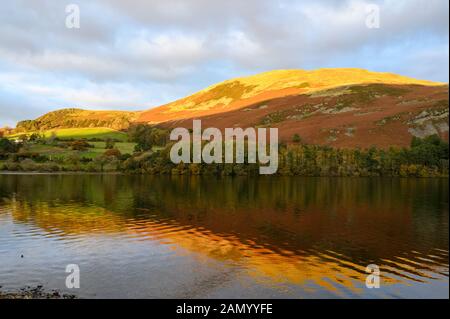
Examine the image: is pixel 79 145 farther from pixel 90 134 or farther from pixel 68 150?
pixel 90 134

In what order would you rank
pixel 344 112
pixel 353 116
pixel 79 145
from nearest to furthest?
pixel 79 145, pixel 353 116, pixel 344 112

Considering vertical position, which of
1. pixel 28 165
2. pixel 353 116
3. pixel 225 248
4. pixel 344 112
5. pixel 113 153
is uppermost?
pixel 344 112

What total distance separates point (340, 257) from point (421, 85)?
169647 mm

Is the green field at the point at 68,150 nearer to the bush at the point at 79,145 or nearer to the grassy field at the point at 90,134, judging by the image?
the bush at the point at 79,145

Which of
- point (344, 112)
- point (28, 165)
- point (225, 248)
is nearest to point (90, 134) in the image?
point (28, 165)

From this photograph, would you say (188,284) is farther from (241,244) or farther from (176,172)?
(176,172)

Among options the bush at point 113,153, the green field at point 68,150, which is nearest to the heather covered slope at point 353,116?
the green field at point 68,150

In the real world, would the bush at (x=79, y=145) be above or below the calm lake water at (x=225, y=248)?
above

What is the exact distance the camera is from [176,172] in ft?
358

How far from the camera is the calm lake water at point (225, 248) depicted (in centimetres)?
1767

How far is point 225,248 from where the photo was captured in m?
25.0

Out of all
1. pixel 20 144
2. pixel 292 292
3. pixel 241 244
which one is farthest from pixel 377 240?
pixel 20 144

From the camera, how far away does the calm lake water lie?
58.0 ft

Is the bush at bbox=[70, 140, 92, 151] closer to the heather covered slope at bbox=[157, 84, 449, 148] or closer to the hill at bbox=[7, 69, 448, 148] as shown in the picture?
the hill at bbox=[7, 69, 448, 148]
